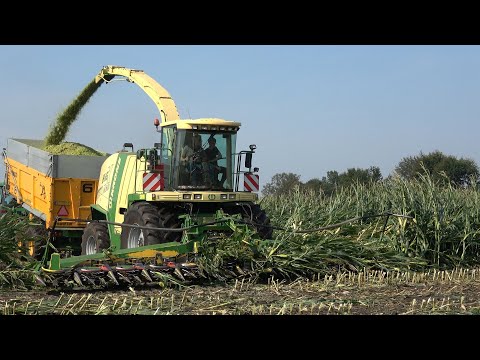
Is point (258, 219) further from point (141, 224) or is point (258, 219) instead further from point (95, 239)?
point (95, 239)

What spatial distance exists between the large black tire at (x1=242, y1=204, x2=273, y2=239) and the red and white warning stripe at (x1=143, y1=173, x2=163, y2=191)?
1.39m

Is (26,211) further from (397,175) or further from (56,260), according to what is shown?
(397,175)

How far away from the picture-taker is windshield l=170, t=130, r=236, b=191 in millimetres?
11445

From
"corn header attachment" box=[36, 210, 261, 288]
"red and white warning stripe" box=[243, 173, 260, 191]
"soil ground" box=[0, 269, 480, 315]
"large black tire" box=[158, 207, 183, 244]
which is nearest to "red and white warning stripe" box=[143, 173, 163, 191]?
"large black tire" box=[158, 207, 183, 244]

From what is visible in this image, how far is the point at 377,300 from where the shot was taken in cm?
830

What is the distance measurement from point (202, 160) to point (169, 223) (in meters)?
1.18

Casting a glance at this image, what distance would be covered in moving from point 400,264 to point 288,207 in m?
5.72

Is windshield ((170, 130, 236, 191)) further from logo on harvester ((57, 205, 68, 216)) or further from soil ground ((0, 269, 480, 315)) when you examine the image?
logo on harvester ((57, 205, 68, 216))

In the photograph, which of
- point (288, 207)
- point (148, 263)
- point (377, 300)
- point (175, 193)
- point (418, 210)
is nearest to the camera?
point (377, 300)

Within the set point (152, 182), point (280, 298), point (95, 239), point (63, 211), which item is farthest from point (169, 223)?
point (63, 211)

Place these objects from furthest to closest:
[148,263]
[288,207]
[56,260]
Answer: [288,207] → [148,263] → [56,260]

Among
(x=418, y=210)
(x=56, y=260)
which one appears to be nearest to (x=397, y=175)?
(x=418, y=210)

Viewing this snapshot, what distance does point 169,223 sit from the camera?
36.2 feet
